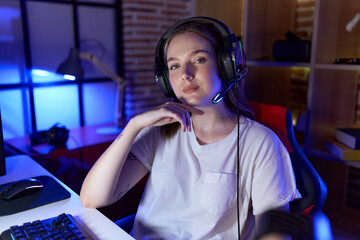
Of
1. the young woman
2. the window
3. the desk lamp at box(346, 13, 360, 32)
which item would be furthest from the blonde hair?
the window

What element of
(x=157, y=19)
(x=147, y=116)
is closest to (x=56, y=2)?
(x=157, y=19)

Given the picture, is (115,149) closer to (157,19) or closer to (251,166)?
(251,166)

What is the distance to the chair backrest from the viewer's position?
115cm

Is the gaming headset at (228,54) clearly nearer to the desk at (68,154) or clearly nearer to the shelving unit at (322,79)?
the shelving unit at (322,79)

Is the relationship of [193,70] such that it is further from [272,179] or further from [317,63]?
[317,63]

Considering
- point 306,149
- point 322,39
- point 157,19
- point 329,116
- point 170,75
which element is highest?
point 157,19

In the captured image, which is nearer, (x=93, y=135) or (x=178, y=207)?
(x=178, y=207)

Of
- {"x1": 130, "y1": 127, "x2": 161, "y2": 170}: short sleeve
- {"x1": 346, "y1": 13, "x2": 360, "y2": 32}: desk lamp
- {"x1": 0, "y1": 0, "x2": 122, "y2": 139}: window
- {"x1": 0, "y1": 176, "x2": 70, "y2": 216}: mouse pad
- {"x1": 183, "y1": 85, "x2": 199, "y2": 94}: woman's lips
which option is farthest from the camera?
{"x1": 0, "y1": 0, "x2": 122, "y2": 139}: window

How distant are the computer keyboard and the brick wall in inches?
75.9

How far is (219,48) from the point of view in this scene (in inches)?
44.0

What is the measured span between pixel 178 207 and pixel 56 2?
1.83 metres

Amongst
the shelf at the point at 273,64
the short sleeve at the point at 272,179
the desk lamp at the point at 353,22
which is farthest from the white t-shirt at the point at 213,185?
the desk lamp at the point at 353,22

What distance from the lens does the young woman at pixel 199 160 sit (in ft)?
3.53

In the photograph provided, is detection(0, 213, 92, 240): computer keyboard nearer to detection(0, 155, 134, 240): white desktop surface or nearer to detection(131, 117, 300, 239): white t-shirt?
detection(0, 155, 134, 240): white desktop surface
